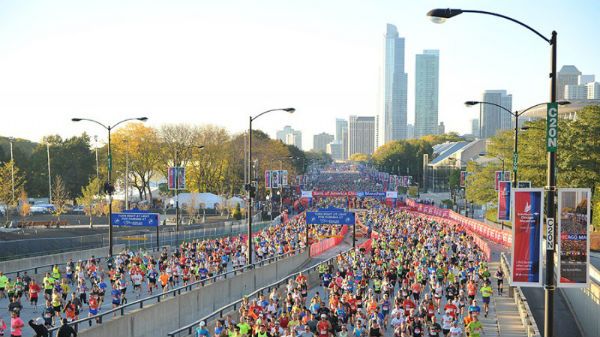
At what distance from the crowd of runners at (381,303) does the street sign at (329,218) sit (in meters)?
6.50

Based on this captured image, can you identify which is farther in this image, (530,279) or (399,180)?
(399,180)

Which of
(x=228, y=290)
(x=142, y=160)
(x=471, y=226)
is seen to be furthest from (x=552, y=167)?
(x=142, y=160)

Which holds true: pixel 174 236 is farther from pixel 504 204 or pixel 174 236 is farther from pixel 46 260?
pixel 504 204

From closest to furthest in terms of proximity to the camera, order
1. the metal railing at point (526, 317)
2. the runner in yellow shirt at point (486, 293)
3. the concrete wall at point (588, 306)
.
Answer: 1. the metal railing at point (526, 317)
2. the concrete wall at point (588, 306)
3. the runner in yellow shirt at point (486, 293)

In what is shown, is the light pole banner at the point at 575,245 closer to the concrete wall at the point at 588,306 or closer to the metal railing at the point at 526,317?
the metal railing at the point at 526,317

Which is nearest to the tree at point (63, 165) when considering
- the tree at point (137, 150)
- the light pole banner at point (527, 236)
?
the tree at point (137, 150)

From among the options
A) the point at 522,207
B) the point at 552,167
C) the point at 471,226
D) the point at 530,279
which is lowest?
the point at 471,226

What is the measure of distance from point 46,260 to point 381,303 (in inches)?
698

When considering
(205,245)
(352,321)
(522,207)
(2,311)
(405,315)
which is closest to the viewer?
(522,207)

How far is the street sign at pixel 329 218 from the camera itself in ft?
139

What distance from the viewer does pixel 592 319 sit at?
72.9ft

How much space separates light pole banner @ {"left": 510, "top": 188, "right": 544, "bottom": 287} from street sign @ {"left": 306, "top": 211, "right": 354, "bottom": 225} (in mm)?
31134

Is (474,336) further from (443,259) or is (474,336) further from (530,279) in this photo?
(443,259)

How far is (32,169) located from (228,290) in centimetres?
6975
